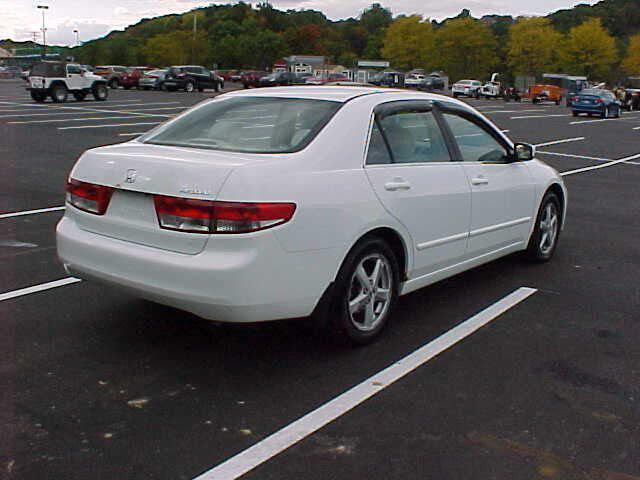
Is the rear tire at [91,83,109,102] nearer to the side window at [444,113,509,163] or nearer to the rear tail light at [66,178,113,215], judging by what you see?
the side window at [444,113,509,163]

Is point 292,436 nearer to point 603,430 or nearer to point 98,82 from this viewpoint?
point 603,430

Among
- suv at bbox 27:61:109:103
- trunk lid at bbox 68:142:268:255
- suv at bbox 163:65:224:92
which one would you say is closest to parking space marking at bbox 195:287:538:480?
trunk lid at bbox 68:142:268:255

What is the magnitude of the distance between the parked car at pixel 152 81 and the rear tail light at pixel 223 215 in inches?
1859

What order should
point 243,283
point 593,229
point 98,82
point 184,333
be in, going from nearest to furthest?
point 243,283 < point 184,333 < point 593,229 < point 98,82

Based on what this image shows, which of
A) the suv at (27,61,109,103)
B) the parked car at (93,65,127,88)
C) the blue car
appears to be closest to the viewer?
the suv at (27,61,109,103)

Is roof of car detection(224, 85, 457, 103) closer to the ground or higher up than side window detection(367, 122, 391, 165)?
higher up

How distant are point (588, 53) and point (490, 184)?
94.5 metres

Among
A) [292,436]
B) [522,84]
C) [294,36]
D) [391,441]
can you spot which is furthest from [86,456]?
[294,36]

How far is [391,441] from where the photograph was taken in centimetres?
348

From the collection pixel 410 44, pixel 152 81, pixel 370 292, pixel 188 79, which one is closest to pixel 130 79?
pixel 152 81

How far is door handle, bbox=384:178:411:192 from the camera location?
4625 mm

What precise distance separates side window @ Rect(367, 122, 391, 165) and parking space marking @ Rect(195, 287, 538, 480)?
46.7 inches

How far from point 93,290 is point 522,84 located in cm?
6933

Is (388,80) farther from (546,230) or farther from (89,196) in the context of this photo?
(89,196)
